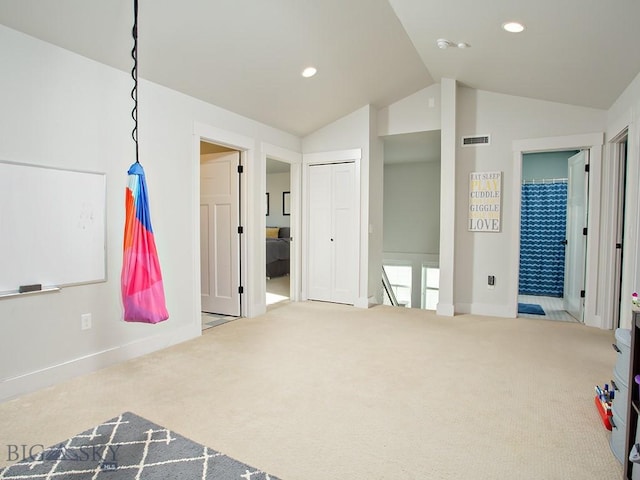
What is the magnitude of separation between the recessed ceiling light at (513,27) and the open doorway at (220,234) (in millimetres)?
2898

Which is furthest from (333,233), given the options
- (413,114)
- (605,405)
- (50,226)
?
(605,405)

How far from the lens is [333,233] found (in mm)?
5395

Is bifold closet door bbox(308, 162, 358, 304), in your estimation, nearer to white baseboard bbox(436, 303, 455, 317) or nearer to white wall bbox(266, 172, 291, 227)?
white baseboard bbox(436, 303, 455, 317)

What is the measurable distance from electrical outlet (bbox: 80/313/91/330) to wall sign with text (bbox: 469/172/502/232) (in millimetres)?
4162

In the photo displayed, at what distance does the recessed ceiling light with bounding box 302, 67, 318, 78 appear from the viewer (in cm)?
395

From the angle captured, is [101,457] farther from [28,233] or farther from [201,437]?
[28,233]

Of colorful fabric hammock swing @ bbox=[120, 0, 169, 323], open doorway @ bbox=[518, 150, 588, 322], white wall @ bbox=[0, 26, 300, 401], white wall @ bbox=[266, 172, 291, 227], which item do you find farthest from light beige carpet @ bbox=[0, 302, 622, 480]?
white wall @ bbox=[266, 172, 291, 227]

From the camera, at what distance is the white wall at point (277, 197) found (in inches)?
382

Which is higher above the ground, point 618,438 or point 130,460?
point 618,438

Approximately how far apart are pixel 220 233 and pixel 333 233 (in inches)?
60.1

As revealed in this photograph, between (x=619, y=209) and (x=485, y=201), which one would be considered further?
(x=485, y=201)

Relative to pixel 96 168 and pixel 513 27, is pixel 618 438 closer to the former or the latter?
pixel 513 27

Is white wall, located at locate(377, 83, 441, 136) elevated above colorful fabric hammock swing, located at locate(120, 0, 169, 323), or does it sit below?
above

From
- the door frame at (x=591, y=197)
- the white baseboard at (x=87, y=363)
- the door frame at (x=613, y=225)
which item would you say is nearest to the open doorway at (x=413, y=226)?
the door frame at (x=591, y=197)
